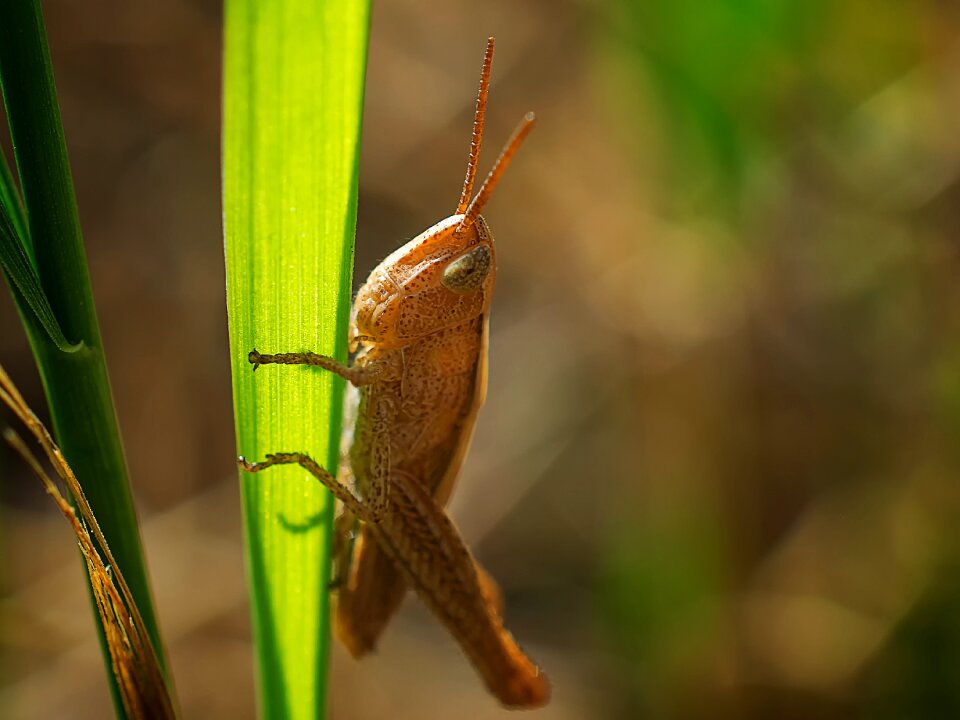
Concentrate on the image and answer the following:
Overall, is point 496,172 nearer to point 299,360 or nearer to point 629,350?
point 299,360

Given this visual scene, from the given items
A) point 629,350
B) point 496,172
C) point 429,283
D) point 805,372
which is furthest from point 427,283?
point 805,372

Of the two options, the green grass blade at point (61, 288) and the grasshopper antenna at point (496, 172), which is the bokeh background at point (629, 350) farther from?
the green grass blade at point (61, 288)

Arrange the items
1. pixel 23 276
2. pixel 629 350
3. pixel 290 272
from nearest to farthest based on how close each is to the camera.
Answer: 1. pixel 23 276
2. pixel 290 272
3. pixel 629 350

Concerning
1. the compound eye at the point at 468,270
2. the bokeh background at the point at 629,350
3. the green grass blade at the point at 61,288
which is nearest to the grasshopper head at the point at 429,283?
the compound eye at the point at 468,270

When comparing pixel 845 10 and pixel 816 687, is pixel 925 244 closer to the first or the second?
Result: pixel 845 10

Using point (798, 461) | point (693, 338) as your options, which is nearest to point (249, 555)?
point (693, 338)

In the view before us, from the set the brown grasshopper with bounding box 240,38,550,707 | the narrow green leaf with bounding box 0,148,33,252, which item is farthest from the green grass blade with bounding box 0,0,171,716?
the brown grasshopper with bounding box 240,38,550,707
